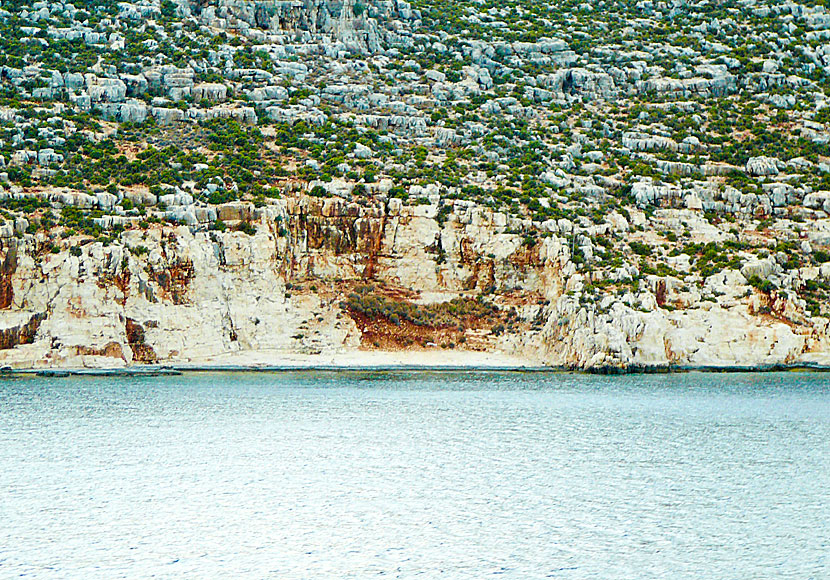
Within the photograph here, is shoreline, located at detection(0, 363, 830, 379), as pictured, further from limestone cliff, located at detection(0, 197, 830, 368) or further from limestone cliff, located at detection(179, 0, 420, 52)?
limestone cliff, located at detection(179, 0, 420, 52)

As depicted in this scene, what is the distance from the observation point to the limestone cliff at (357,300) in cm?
5281

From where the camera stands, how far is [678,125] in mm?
74250

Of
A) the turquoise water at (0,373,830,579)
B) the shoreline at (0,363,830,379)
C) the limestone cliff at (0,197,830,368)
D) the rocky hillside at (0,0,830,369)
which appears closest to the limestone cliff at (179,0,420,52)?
the rocky hillside at (0,0,830,369)

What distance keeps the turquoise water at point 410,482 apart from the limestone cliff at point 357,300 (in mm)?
3690

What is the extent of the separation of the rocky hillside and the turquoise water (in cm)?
568

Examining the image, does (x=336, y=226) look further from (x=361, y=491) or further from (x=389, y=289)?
(x=361, y=491)

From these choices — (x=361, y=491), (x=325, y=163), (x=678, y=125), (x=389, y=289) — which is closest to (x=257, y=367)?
(x=389, y=289)

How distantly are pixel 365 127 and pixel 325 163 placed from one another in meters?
6.59

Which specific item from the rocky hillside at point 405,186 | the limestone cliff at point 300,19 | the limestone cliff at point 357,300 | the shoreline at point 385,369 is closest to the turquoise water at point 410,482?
the shoreline at point 385,369

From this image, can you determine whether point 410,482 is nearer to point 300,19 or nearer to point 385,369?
point 385,369

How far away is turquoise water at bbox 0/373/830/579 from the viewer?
83.6 ft

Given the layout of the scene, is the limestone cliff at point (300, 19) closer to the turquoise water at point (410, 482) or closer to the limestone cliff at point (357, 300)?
the limestone cliff at point (357, 300)

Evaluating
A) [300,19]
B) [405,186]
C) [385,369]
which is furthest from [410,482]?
[300,19]

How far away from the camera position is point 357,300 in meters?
60.1
